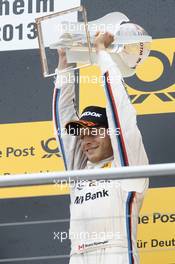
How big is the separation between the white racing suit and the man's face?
0.11 feet

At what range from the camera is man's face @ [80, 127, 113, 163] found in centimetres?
305

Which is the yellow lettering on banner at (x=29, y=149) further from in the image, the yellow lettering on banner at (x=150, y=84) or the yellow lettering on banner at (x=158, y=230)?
the yellow lettering on banner at (x=158, y=230)

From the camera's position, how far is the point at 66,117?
323cm

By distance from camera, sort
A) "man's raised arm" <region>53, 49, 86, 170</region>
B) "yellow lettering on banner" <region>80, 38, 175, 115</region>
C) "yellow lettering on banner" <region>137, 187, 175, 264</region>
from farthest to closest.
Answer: "yellow lettering on banner" <region>80, 38, 175, 115</region>, "yellow lettering on banner" <region>137, 187, 175, 264</region>, "man's raised arm" <region>53, 49, 86, 170</region>

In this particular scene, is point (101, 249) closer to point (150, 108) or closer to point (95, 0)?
point (150, 108)

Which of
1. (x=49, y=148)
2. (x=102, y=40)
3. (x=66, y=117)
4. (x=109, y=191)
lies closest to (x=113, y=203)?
(x=109, y=191)

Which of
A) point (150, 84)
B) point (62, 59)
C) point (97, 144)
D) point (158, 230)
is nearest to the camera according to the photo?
point (97, 144)

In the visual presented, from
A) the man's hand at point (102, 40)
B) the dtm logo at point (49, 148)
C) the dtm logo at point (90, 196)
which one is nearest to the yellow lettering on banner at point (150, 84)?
the dtm logo at point (49, 148)

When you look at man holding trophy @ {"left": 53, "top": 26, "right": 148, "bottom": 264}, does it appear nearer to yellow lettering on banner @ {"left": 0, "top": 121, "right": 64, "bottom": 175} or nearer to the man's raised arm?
the man's raised arm

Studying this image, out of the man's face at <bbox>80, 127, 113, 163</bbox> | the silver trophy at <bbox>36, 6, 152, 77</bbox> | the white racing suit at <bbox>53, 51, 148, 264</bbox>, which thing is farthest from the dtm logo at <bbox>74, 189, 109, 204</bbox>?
the silver trophy at <bbox>36, 6, 152, 77</bbox>

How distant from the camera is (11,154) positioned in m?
3.62

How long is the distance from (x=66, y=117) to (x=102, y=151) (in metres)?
0.23

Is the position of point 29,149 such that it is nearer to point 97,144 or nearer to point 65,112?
point 65,112

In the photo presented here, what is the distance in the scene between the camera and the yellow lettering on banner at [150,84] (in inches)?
140
